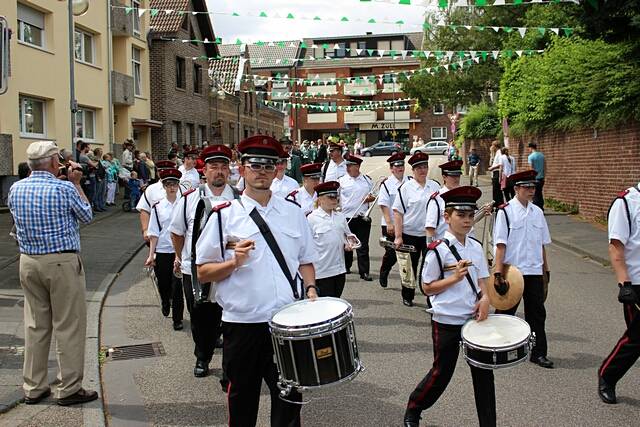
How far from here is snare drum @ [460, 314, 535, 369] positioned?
4457 millimetres

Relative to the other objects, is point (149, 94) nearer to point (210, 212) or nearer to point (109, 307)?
point (109, 307)

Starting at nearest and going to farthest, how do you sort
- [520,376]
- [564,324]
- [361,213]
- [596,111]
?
[520,376] → [564,324] → [361,213] → [596,111]

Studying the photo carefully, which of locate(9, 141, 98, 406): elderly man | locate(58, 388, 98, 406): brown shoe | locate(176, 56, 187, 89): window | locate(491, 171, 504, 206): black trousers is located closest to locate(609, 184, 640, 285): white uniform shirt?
locate(9, 141, 98, 406): elderly man

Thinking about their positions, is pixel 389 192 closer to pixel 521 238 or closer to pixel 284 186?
pixel 284 186

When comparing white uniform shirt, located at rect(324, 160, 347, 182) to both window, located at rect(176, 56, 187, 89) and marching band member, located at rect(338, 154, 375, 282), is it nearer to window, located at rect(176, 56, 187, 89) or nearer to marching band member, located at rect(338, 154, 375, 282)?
marching band member, located at rect(338, 154, 375, 282)

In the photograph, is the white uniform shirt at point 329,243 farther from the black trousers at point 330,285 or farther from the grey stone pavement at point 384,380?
the grey stone pavement at point 384,380

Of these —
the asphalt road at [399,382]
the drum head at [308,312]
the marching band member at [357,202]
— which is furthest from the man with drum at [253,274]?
the marching band member at [357,202]

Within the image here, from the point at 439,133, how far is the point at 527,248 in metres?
67.1

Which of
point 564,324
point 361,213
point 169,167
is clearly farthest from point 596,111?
point 169,167

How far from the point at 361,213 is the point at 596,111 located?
10.0m

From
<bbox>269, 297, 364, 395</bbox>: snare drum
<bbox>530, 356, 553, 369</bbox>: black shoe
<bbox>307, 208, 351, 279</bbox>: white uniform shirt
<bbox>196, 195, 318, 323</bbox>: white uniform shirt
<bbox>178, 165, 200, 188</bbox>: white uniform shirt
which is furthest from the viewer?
<bbox>178, 165, 200, 188</bbox>: white uniform shirt

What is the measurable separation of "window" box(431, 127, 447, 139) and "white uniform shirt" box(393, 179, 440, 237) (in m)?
64.4

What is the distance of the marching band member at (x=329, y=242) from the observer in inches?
292

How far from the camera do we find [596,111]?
18109 mm
